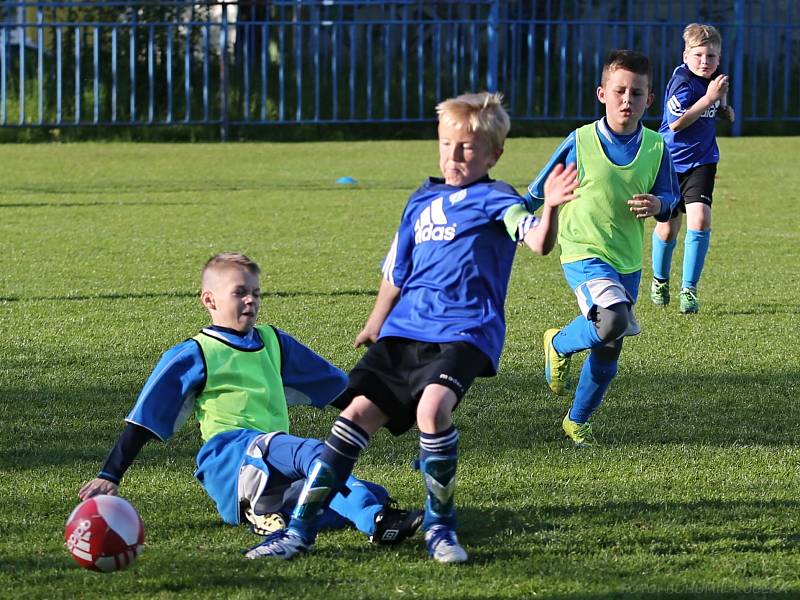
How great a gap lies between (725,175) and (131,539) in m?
14.2

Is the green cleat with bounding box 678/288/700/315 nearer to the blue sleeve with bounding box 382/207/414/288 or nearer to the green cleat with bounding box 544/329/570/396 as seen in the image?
the green cleat with bounding box 544/329/570/396

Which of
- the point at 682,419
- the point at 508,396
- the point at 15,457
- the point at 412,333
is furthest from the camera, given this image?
the point at 508,396

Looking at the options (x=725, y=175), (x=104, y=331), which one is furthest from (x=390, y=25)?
(x=104, y=331)

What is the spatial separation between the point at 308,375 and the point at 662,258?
4.48 m

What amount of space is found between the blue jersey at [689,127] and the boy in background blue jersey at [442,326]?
457cm

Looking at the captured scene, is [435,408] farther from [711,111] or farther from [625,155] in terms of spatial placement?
[711,111]

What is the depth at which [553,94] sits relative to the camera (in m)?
23.2

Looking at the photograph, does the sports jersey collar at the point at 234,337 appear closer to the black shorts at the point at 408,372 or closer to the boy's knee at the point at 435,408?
the black shorts at the point at 408,372

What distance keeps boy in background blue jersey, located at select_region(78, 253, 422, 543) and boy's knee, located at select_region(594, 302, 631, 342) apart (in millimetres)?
1239

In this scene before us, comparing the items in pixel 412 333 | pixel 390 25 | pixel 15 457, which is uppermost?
pixel 390 25

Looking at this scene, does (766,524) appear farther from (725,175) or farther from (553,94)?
(553,94)

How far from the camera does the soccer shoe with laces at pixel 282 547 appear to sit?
405 cm

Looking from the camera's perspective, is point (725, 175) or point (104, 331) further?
point (725, 175)

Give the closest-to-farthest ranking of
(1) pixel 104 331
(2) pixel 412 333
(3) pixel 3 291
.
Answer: (2) pixel 412 333 < (1) pixel 104 331 < (3) pixel 3 291
